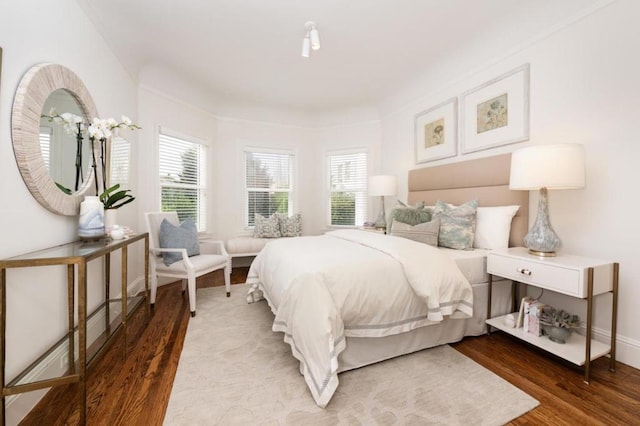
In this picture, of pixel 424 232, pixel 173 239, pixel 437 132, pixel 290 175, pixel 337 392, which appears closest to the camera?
pixel 337 392

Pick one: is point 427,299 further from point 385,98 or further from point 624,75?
point 385,98

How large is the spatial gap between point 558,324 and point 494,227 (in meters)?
0.89

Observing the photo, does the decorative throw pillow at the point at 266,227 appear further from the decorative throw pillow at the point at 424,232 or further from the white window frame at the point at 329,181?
the decorative throw pillow at the point at 424,232

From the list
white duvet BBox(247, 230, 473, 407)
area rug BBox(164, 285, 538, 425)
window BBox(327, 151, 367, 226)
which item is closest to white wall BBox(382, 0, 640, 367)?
white duvet BBox(247, 230, 473, 407)

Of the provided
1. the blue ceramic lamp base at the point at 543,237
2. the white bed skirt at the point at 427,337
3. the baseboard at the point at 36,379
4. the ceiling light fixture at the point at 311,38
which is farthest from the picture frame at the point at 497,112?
the baseboard at the point at 36,379

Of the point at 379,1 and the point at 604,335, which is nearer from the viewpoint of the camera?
the point at 604,335

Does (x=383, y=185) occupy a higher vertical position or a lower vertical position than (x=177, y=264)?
higher

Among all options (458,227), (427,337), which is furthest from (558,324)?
(458,227)

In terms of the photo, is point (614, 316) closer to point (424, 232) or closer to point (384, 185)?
point (424, 232)

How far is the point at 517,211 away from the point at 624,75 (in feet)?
3.80

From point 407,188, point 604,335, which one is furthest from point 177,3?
point 604,335

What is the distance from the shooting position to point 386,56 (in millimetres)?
3184

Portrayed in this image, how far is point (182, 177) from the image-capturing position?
3.88 m

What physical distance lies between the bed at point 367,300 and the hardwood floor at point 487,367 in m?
0.36
